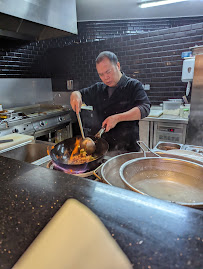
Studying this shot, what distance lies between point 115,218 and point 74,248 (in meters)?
0.09

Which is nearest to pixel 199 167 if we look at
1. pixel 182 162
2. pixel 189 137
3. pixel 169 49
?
pixel 182 162

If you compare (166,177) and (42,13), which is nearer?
(166,177)

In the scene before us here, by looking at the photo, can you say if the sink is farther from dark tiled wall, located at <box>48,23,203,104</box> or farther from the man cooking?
dark tiled wall, located at <box>48,23,203,104</box>

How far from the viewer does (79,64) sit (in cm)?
410

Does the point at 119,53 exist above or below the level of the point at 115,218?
above

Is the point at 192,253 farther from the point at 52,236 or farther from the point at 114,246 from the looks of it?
the point at 52,236

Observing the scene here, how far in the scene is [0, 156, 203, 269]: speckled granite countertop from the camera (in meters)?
0.28

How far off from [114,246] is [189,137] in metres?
2.28

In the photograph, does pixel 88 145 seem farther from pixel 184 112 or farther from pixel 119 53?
pixel 119 53

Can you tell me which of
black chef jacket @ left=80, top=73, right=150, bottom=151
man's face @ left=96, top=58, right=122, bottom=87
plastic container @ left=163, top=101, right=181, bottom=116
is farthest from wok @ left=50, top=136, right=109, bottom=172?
plastic container @ left=163, top=101, right=181, bottom=116

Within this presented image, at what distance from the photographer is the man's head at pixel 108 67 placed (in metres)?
1.74

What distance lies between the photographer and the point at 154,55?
3.25 m

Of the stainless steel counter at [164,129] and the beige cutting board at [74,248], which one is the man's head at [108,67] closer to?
the stainless steel counter at [164,129]

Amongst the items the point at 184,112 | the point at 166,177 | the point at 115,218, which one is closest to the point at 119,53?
the point at 184,112
